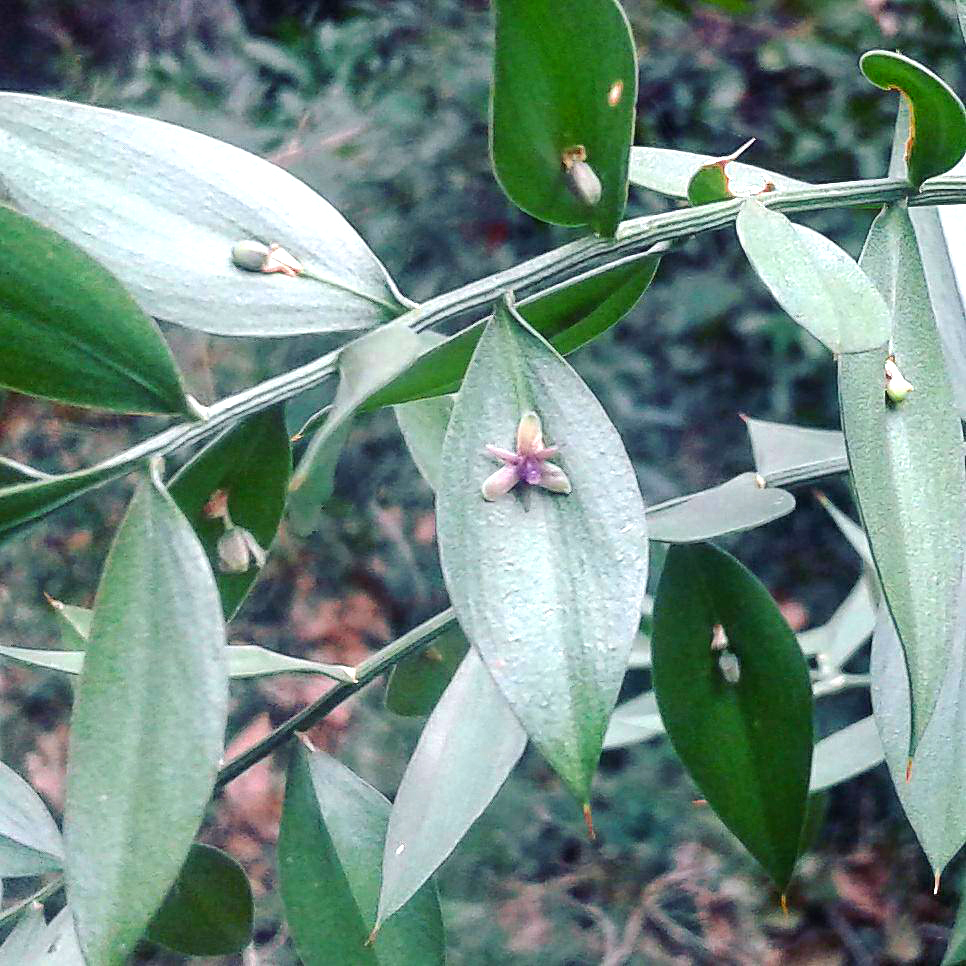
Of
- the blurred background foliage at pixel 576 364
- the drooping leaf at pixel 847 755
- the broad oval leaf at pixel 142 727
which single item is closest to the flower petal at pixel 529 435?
the broad oval leaf at pixel 142 727

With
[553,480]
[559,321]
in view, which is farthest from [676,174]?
[553,480]

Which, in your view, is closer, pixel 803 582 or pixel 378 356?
pixel 378 356

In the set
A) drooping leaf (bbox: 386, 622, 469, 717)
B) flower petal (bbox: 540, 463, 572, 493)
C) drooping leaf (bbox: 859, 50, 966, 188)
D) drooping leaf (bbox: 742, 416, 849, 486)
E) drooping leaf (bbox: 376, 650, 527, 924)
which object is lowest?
drooping leaf (bbox: 386, 622, 469, 717)

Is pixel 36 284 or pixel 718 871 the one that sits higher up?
pixel 36 284

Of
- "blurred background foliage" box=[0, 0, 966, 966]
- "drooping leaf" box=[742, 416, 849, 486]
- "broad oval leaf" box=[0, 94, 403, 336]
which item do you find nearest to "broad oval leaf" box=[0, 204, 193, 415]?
"broad oval leaf" box=[0, 94, 403, 336]

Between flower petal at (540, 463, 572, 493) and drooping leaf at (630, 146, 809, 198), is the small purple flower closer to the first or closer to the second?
flower petal at (540, 463, 572, 493)

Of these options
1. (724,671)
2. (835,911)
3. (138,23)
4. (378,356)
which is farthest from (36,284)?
(138,23)

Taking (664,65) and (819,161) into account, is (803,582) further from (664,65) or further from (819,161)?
(664,65)
